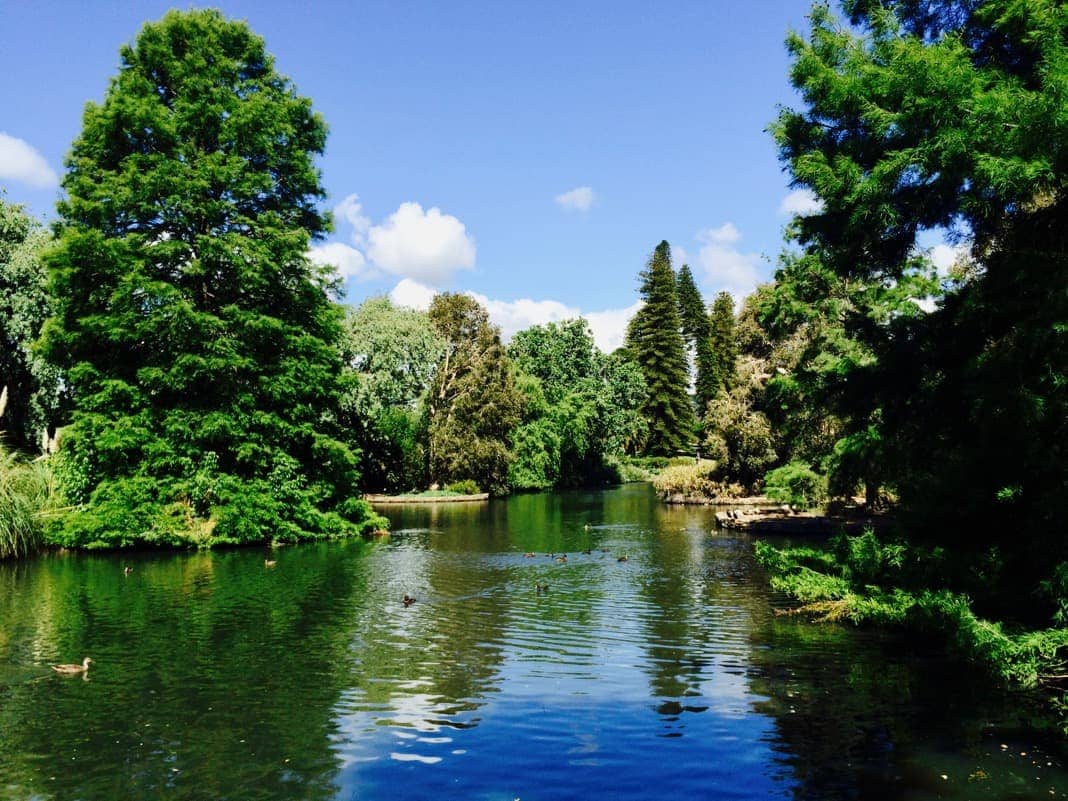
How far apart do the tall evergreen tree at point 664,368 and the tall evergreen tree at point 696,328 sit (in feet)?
11.3

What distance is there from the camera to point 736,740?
891 centimetres

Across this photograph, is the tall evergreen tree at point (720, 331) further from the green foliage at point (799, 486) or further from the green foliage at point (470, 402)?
the green foliage at point (799, 486)

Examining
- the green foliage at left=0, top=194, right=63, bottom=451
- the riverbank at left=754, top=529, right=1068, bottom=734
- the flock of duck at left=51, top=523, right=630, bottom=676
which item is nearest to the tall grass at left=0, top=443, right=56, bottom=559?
the flock of duck at left=51, top=523, right=630, bottom=676

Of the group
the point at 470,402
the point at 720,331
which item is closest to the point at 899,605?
the point at 470,402

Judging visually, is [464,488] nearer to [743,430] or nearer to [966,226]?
[743,430]

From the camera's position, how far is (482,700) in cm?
1050

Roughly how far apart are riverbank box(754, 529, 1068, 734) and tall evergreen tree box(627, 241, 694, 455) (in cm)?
6431

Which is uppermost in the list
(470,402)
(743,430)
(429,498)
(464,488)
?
(470,402)

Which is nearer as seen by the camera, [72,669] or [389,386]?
[72,669]

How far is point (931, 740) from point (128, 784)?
27.4 ft

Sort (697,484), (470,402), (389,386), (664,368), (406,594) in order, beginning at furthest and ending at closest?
(664,368) < (470,402) < (389,386) < (697,484) < (406,594)

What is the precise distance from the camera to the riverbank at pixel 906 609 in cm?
924

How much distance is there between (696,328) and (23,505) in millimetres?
73093

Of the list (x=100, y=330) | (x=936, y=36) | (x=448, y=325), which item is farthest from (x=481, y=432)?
(x=936, y=36)
